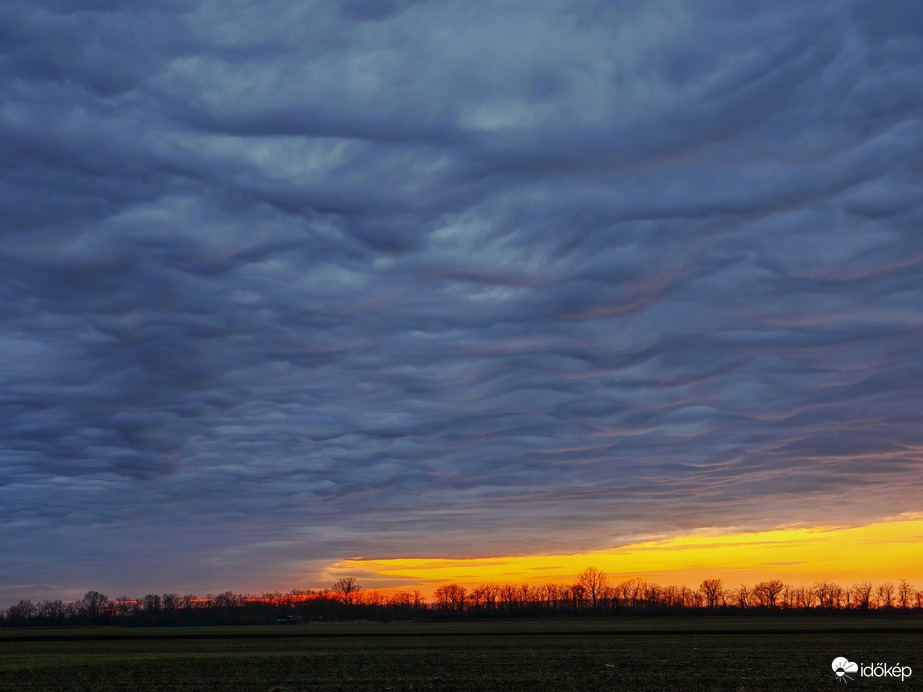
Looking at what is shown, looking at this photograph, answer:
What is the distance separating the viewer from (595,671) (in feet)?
152

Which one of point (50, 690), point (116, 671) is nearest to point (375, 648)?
point (116, 671)

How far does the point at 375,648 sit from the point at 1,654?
128 ft

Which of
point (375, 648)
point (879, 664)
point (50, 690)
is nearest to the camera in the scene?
point (50, 690)

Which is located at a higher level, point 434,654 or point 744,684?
point 744,684

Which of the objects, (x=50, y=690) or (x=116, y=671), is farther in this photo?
(x=116, y=671)

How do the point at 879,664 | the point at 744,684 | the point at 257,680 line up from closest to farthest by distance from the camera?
the point at 744,684 → the point at 257,680 → the point at 879,664

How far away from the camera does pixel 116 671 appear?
5306 cm

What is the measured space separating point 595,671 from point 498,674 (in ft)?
19.5

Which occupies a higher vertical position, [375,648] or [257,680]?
[257,680]

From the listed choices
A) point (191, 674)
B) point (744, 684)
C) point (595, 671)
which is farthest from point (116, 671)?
point (744, 684)

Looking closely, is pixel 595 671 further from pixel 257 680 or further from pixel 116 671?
pixel 116 671

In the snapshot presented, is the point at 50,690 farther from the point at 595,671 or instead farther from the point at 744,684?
the point at 744,684

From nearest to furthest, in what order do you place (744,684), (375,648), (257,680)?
1. (744,684)
2. (257,680)
3. (375,648)

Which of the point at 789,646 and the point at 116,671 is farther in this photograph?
the point at 789,646
